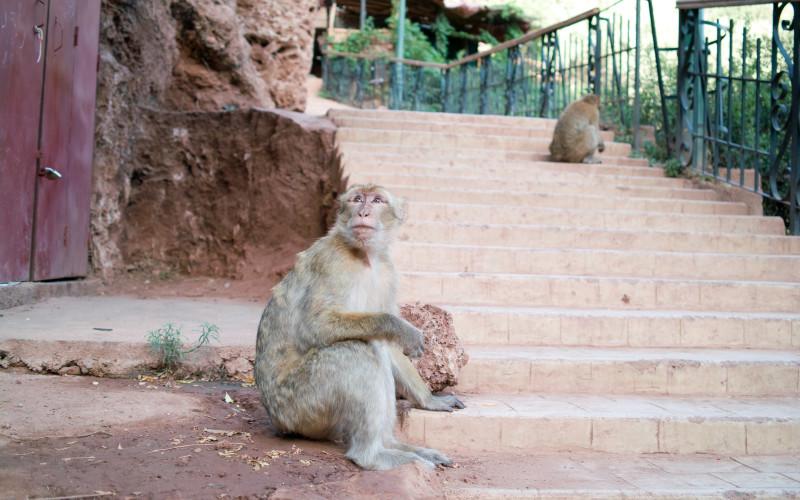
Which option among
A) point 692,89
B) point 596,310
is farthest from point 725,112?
point 596,310

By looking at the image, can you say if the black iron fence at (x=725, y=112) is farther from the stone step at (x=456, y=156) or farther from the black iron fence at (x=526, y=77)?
the black iron fence at (x=526, y=77)

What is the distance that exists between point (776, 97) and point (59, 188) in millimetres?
8325

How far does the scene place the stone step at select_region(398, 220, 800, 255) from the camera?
6.78 meters

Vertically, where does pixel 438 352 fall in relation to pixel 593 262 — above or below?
below

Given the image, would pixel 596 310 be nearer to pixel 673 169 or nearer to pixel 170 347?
pixel 170 347

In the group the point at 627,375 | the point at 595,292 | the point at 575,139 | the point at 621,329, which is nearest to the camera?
the point at 627,375

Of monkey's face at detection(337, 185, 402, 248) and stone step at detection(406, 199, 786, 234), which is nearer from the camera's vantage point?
monkey's face at detection(337, 185, 402, 248)

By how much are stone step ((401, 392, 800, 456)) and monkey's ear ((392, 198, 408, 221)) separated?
1184 millimetres

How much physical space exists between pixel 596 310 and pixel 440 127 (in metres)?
5.16

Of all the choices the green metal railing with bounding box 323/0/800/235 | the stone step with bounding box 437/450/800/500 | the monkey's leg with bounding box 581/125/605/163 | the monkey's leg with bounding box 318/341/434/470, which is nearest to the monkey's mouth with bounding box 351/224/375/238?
the monkey's leg with bounding box 318/341/434/470

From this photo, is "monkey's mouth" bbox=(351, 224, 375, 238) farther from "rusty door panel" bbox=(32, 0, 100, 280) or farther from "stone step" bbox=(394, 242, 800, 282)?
"rusty door panel" bbox=(32, 0, 100, 280)

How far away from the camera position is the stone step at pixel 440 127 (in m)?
9.84

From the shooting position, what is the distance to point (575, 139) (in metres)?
9.29

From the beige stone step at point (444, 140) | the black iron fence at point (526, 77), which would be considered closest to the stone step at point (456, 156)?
the beige stone step at point (444, 140)
